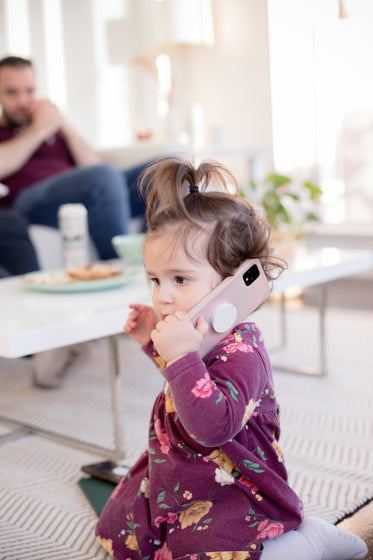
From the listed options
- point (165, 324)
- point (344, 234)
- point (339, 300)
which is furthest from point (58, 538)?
point (344, 234)

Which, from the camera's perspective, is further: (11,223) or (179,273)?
(11,223)

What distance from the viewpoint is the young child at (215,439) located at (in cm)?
80

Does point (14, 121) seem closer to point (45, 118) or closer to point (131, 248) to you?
point (45, 118)

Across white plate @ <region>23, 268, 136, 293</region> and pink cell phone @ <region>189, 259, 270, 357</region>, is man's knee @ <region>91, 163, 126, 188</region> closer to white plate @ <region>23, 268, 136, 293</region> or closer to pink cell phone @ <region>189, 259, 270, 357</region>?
white plate @ <region>23, 268, 136, 293</region>

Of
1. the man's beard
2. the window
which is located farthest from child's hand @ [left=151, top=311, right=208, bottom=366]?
the window

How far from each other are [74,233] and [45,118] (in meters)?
1.13

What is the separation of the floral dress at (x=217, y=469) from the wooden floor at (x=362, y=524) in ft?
0.58

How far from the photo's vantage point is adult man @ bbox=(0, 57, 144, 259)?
7.54ft

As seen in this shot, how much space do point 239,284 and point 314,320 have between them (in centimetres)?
180

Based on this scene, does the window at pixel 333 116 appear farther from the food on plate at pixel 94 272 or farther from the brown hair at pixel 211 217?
the brown hair at pixel 211 217

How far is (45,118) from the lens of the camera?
263cm

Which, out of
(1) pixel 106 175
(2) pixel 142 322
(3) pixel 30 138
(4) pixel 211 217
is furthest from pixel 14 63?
(4) pixel 211 217

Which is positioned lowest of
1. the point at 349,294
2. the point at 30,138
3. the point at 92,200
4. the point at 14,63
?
the point at 349,294

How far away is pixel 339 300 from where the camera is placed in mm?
3043
